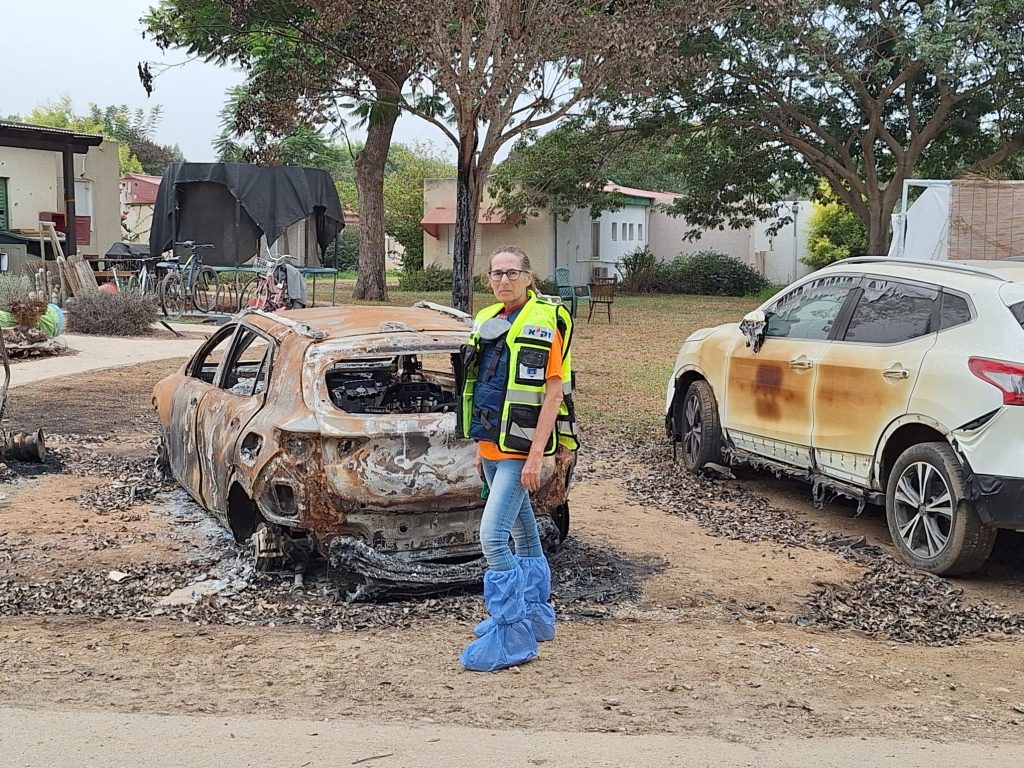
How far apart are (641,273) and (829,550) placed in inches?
1195

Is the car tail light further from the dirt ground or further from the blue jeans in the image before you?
the blue jeans

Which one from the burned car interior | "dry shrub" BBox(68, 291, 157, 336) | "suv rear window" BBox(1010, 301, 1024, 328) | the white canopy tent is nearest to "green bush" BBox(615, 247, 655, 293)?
"dry shrub" BBox(68, 291, 157, 336)

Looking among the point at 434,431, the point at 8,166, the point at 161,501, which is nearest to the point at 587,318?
the point at 8,166

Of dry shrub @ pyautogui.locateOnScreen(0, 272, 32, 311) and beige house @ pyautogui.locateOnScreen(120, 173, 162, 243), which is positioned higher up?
beige house @ pyautogui.locateOnScreen(120, 173, 162, 243)

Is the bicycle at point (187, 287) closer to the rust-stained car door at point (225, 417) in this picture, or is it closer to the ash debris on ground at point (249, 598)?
the rust-stained car door at point (225, 417)

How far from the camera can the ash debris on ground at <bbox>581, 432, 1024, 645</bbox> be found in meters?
5.65

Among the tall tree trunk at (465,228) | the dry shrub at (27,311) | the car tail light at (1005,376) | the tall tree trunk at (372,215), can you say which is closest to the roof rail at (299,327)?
the car tail light at (1005,376)

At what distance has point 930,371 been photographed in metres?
6.45

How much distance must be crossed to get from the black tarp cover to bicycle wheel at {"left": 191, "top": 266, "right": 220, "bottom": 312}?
2022 millimetres

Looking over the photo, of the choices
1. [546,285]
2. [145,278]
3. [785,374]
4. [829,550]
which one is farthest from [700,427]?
[546,285]

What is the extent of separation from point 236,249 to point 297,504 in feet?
69.4

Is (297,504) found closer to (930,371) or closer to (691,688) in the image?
(691,688)

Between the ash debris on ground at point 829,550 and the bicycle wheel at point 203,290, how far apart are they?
14641mm

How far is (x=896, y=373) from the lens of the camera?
264 inches
